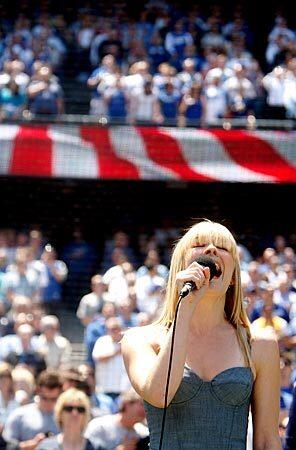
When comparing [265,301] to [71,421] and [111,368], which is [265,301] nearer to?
[111,368]

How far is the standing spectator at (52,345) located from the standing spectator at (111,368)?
2.26 feet

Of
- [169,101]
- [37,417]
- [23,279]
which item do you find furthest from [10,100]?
[37,417]

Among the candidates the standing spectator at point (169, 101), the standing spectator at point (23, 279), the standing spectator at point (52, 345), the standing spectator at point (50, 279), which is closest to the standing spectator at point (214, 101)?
the standing spectator at point (169, 101)

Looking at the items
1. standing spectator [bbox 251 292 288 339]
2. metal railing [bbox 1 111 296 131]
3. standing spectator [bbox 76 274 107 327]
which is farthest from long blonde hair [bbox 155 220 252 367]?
metal railing [bbox 1 111 296 131]

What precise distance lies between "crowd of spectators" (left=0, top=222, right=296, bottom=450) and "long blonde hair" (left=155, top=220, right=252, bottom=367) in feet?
8.16

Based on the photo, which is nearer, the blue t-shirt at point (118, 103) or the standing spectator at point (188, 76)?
the blue t-shirt at point (118, 103)

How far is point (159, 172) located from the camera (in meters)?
10.7

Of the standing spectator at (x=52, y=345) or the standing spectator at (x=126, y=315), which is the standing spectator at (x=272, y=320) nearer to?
the standing spectator at (x=126, y=315)

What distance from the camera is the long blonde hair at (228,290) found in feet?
8.11

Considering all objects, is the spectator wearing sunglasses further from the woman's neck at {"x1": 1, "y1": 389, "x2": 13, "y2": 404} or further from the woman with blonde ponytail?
the woman with blonde ponytail

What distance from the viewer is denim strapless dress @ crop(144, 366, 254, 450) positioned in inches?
94.3

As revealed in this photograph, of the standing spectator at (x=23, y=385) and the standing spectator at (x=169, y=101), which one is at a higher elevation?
the standing spectator at (x=169, y=101)

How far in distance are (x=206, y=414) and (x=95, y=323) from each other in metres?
5.86

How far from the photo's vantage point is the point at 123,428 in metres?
5.69
